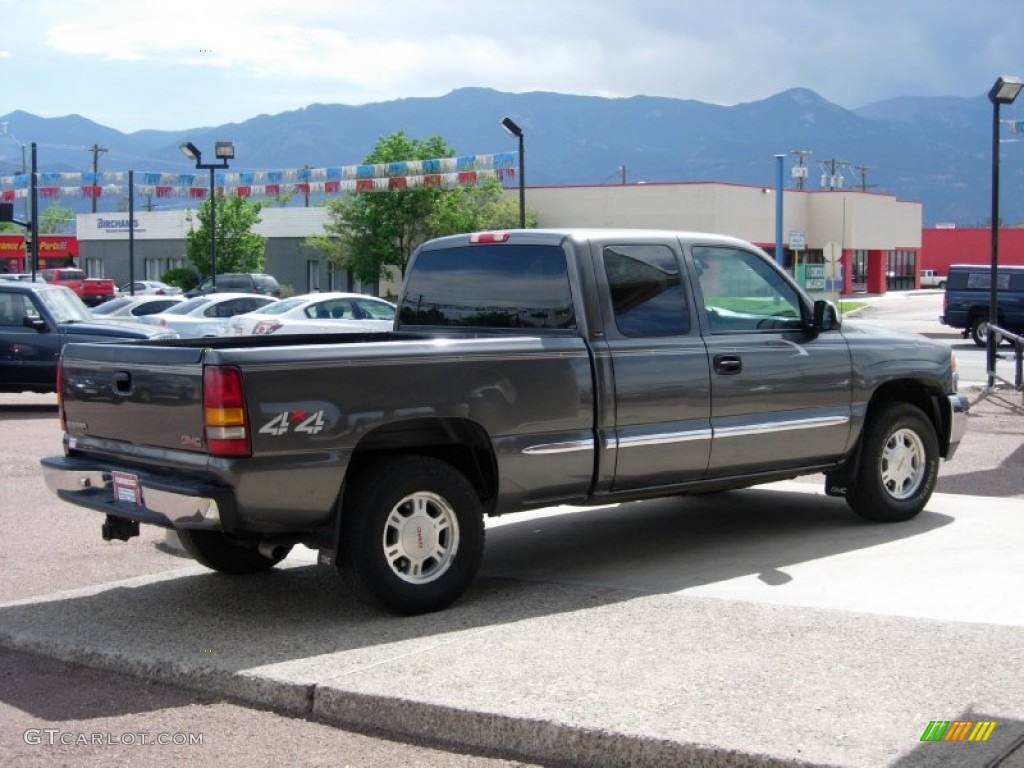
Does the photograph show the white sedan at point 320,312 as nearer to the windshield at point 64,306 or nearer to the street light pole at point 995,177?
the windshield at point 64,306

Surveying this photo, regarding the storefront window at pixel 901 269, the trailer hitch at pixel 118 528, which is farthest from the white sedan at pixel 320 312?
the storefront window at pixel 901 269

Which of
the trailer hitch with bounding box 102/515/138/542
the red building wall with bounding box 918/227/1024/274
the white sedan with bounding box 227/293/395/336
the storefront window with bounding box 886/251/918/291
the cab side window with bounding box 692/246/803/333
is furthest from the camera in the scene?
the red building wall with bounding box 918/227/1024/274

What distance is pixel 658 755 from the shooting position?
458 cm

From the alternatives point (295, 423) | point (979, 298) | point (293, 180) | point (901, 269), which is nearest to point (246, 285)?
point (293, 180)

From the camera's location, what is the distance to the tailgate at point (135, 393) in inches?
239

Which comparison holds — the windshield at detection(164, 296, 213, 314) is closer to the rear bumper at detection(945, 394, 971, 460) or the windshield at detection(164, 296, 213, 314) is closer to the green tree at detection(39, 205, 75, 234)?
the rear bumper at detection(945, 394, 971, 460)

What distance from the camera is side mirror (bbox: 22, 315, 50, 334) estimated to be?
17078 millimetres

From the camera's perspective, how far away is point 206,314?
27.5 metres

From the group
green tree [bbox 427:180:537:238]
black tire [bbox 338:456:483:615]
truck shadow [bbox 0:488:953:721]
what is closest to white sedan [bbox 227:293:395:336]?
truck shadow [bbox 0:488:953:721]

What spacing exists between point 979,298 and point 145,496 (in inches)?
1165

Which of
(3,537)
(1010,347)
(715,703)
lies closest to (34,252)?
(1010,347)

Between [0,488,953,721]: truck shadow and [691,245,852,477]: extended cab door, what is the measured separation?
63cm

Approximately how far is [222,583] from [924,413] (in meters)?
4.84

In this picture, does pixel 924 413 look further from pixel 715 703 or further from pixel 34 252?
pixel 34 252
